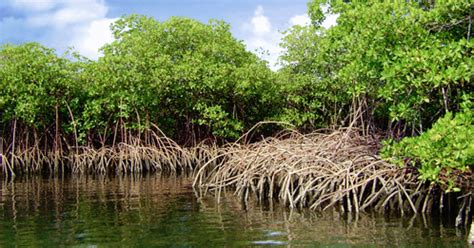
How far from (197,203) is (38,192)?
15.1ft

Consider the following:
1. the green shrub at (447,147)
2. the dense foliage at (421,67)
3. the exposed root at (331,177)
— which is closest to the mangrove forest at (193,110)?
the exposed root at (331,177)

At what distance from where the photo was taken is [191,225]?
9734mm

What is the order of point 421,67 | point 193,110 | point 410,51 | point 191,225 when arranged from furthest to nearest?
point 193,110, point 191,225, point 410,51, point 421,67

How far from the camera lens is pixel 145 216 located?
35.1 feet

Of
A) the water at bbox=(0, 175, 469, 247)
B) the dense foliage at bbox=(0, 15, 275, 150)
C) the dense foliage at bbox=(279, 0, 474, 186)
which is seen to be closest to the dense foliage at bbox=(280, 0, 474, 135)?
the dense foliage at bbox=(279, 0, 474, 186)

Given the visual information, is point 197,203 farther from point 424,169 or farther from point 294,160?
point 424,169

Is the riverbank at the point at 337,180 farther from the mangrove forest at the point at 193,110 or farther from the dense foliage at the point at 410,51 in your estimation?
the dense foliage at the point at 410,51

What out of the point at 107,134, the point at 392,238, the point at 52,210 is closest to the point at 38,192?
the point at 52,210

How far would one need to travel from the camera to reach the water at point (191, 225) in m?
8.39

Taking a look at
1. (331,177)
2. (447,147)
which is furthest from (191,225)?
(447,147)

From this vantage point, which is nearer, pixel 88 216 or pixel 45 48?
pixel 88 216

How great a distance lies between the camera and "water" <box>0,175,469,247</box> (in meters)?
8.39

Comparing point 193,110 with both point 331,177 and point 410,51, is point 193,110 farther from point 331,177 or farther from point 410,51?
point 410,51

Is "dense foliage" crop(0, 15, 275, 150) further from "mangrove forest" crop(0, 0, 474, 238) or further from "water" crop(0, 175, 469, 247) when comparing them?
"water" crop(0, 175, 469, 247)
